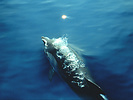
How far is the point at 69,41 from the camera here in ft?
26.6

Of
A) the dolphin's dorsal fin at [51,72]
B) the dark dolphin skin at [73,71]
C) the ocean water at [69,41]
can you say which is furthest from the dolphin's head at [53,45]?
the dolphin's dorsal fin at [51,72]

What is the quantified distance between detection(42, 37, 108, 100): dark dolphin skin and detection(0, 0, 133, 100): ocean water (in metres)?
0.40

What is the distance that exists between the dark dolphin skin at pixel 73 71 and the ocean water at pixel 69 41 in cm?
40

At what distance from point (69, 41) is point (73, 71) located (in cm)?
279

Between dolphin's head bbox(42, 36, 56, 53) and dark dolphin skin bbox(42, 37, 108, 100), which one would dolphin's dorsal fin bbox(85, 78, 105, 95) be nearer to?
dark dolphin skin bbox(42, 37, 108, 100)

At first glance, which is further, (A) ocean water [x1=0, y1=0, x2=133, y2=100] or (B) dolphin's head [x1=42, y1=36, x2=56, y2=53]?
(B) dolphin's head [x1=42, y1=36, x2=56, y2=53]

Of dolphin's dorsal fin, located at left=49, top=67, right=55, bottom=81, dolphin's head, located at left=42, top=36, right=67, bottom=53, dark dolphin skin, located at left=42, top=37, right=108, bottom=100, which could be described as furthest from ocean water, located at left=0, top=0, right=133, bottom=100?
dolphin's head, located at left=42, top=36, right=67, bottom=53

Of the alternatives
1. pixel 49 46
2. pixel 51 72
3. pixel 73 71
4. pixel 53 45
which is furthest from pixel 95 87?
pixel 49 46

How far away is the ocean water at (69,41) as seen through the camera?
19.9 feet

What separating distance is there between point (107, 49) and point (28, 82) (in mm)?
3865

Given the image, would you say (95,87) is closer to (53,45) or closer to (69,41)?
(53,45)

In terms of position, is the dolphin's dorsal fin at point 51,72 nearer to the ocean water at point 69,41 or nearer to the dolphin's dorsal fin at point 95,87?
the ocean water at point 69,41

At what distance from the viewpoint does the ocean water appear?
6062mm

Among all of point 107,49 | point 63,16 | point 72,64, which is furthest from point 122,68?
point 63,16
